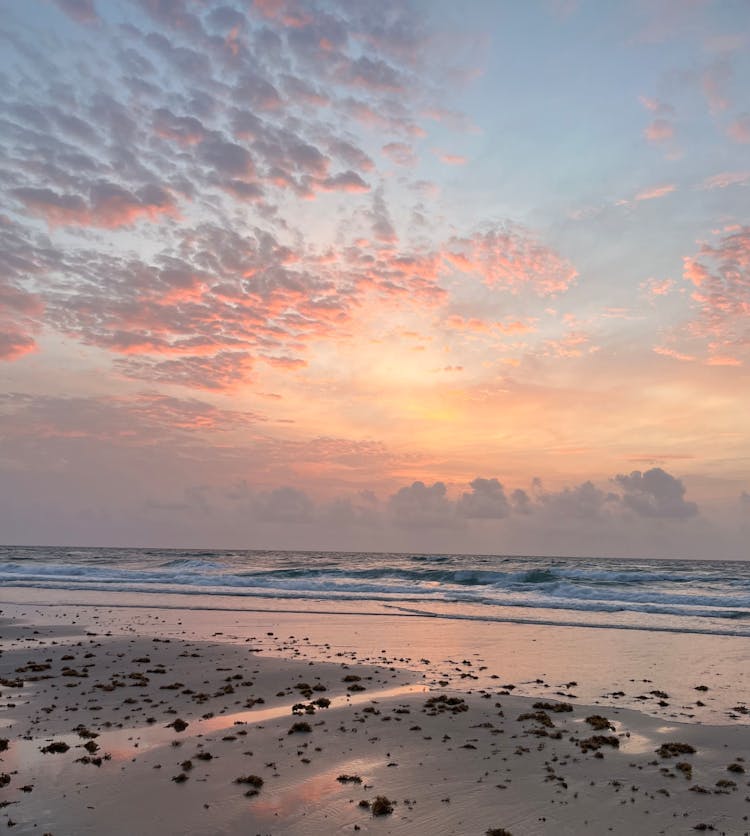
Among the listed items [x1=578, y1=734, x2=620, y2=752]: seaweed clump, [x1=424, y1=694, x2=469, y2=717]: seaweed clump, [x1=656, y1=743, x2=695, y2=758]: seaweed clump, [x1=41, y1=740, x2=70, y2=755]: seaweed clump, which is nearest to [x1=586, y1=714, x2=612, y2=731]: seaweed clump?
[x1=578, y1=734, x2=620, y2=752]: seaweed clump

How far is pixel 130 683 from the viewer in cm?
1522

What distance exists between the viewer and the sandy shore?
791 cm

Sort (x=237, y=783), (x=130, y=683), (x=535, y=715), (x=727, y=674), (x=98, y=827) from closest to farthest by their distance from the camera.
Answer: (x=98, y=827) → (x=237, y=783) → (x=535, y=715) → (x=130, y=683) → (x=727, y=674)

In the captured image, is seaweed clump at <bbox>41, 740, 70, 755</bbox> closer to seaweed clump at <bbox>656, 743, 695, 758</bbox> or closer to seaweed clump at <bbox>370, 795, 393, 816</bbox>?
seaweed clump at <bbox>370, 795, 393, 816</bbox>

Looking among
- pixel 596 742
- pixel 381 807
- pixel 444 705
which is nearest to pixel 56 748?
pixel 381 807

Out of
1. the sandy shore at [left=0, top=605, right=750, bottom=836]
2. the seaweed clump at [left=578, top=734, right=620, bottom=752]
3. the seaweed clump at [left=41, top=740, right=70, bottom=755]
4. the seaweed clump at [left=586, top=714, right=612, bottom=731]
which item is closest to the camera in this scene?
the sandy shore at [left=0, top=605, right=750, bottom=836]

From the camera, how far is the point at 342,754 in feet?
33.7

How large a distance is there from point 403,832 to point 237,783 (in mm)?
2742

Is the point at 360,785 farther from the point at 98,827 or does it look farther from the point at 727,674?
the point at 727,674

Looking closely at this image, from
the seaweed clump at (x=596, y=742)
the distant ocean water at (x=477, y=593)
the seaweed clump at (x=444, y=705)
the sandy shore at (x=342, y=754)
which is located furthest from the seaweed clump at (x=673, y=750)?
the distant ocean water at (x=477, y=593)

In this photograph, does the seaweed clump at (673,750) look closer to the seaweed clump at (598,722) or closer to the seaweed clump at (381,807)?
the seaweed clump at (598,722)

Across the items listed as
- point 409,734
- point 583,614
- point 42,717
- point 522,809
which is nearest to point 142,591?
point 583,614

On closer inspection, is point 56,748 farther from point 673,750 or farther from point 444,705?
point 673,750

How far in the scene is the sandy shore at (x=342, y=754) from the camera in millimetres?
7914
